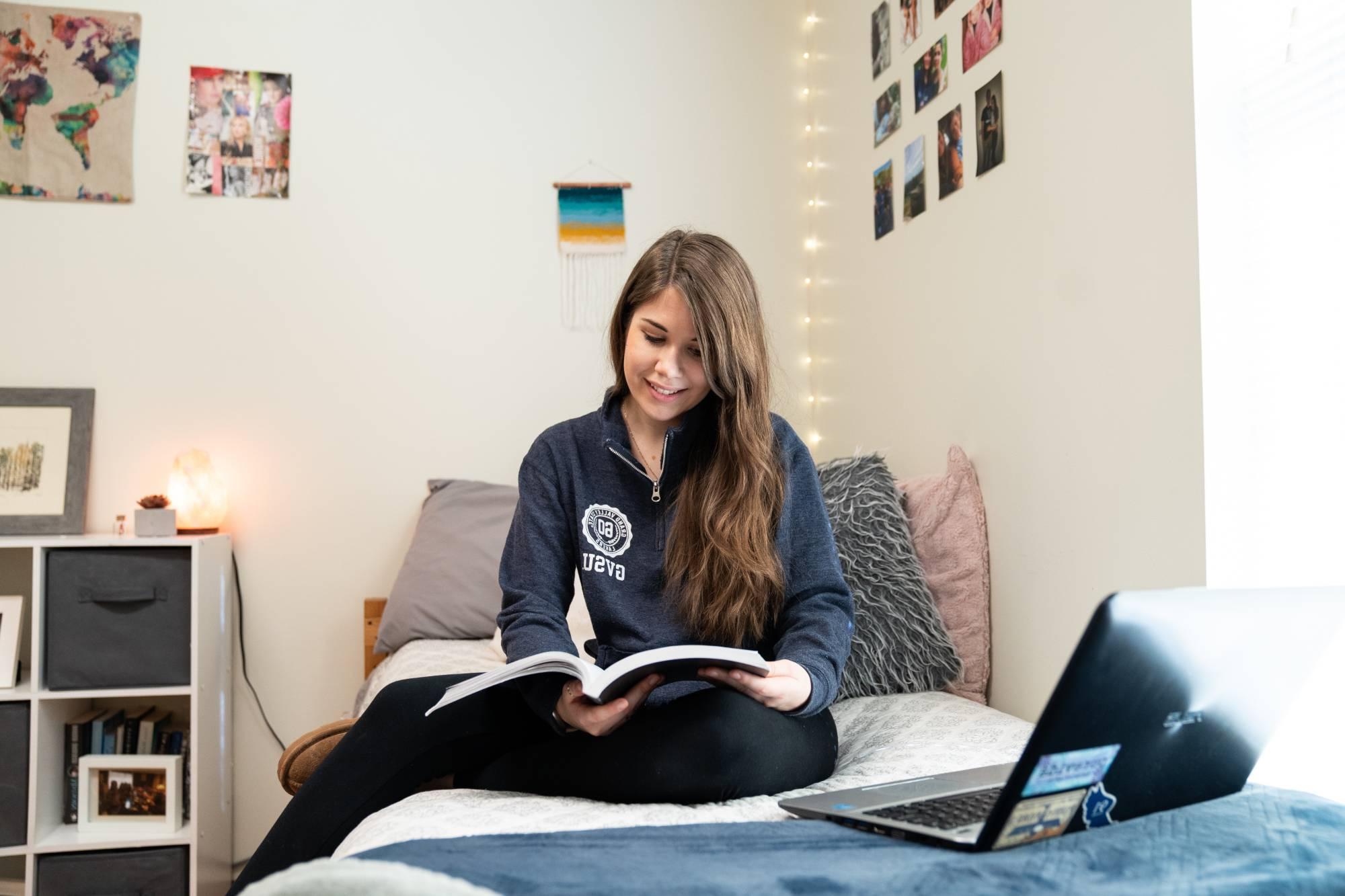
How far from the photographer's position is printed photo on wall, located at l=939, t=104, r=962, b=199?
6.23 ft

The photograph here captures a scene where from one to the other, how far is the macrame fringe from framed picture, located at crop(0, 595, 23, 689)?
1348 millimetres

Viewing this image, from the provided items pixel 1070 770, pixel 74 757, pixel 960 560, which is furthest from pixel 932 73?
pixel 74 757

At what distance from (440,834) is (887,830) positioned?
0.42m

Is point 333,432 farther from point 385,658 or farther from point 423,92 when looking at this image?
point 423,92

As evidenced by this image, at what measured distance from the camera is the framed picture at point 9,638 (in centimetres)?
205

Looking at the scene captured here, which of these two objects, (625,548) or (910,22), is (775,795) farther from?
(910,22)

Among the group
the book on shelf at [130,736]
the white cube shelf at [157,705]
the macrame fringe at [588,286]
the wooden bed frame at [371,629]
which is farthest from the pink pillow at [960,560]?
the book on shelf at [130,736]

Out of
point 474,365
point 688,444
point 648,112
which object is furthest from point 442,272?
point 688,444

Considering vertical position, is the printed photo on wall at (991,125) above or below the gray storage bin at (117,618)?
above

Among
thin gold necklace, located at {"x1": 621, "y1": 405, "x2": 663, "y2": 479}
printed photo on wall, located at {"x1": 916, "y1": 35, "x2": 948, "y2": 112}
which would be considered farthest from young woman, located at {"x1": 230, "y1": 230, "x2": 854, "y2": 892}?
printed photo on wall, located at {"x1": 916, "y1": 35, "x2": 948, "y2": 112}

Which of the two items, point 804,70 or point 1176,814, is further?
point 804,70

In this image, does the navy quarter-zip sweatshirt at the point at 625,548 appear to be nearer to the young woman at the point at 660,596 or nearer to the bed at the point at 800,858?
the young woman at the point at 660,596

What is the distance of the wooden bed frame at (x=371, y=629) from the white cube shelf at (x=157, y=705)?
307 mm

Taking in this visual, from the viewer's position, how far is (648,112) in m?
2.66
